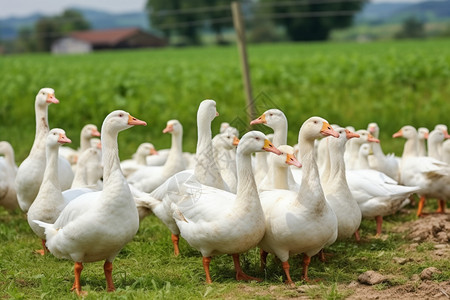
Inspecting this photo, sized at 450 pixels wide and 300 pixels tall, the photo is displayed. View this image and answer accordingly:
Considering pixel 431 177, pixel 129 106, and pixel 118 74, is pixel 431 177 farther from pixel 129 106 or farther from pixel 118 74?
pixel 118 74

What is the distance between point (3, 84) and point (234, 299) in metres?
17.5

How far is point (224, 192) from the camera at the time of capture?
23.7 feet

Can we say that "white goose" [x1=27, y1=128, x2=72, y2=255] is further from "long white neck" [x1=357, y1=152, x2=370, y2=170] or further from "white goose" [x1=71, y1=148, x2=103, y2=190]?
"long white neck" [x1=357, y1=152, x2=370, y2=170]

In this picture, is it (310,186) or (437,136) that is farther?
(437,136)

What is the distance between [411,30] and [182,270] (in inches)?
1352

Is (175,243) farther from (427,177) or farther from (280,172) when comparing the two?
(427,177)

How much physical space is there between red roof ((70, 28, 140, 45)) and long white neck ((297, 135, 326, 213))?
198 ft

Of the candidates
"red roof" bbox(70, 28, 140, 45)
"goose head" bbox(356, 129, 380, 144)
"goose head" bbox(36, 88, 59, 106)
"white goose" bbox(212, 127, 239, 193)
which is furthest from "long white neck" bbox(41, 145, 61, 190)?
"red roof" bbox(70, 28, 140, 45)

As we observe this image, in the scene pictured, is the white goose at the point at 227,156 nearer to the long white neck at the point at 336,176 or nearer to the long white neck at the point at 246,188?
the long white neck at the point at 336,176

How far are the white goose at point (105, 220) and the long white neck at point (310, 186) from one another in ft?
5.21

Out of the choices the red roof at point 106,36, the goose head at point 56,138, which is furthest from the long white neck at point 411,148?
the red roof at point 106,36

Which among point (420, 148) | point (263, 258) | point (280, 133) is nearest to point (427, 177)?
point (420, 148)

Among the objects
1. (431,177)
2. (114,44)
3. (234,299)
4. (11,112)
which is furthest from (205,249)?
(114,44)

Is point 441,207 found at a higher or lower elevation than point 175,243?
lower
